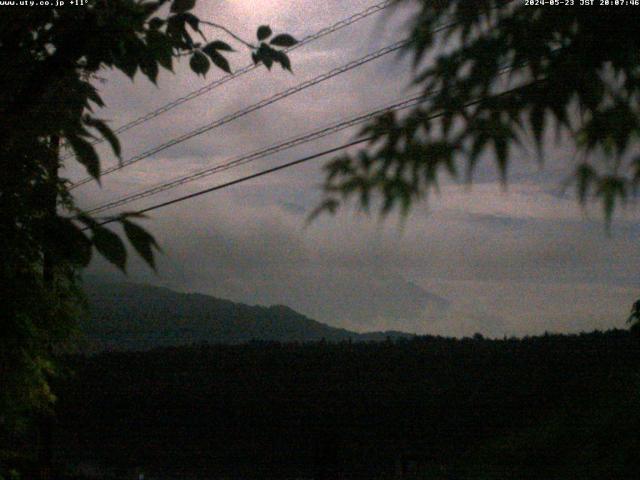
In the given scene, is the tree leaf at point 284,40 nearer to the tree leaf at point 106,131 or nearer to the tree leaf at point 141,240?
the tree leaf at point 106,131

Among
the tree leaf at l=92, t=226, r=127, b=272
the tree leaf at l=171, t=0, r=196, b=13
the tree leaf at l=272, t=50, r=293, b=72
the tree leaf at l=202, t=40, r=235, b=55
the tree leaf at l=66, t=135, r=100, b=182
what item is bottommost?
the tree leaf at l=92, t=226, r=127, b=272

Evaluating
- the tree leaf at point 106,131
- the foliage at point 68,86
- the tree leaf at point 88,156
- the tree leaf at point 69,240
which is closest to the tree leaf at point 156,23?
the foliage at point 68,86

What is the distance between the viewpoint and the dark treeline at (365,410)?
1262cm

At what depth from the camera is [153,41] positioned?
2926 mm

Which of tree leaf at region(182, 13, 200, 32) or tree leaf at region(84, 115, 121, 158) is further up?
tree leaf at region(182, 13, 200, 32)

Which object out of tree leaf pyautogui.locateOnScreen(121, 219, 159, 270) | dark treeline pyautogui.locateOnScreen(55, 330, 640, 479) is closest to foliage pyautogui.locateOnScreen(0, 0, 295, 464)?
tree leaf pyautogui.locateOnScreen(121, 219, 159, 270)

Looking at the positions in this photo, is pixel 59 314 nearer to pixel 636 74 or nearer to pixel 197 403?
pixel 636 74

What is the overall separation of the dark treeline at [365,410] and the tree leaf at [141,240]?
31.6 feet

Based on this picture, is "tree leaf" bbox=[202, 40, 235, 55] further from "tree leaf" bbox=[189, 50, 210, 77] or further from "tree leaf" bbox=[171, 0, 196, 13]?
"tree leaf" bbox=[171, 0, 196, 13]

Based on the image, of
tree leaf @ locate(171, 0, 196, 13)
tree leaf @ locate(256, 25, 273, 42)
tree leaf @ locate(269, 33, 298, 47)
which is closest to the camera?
tree leaf @ locate(171, 0, 196, 13)

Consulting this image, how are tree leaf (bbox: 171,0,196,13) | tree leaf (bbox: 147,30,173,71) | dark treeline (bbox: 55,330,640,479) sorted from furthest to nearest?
dark treeline (bbox: 55,330,640,479), tree leaf (bbox: 171,0,196,13), tree leaf (bbox: 147,30,173,71)

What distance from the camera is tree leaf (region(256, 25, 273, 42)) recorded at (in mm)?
3324

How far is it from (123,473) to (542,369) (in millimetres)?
12017

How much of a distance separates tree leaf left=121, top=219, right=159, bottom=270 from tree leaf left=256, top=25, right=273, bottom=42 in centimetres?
169
